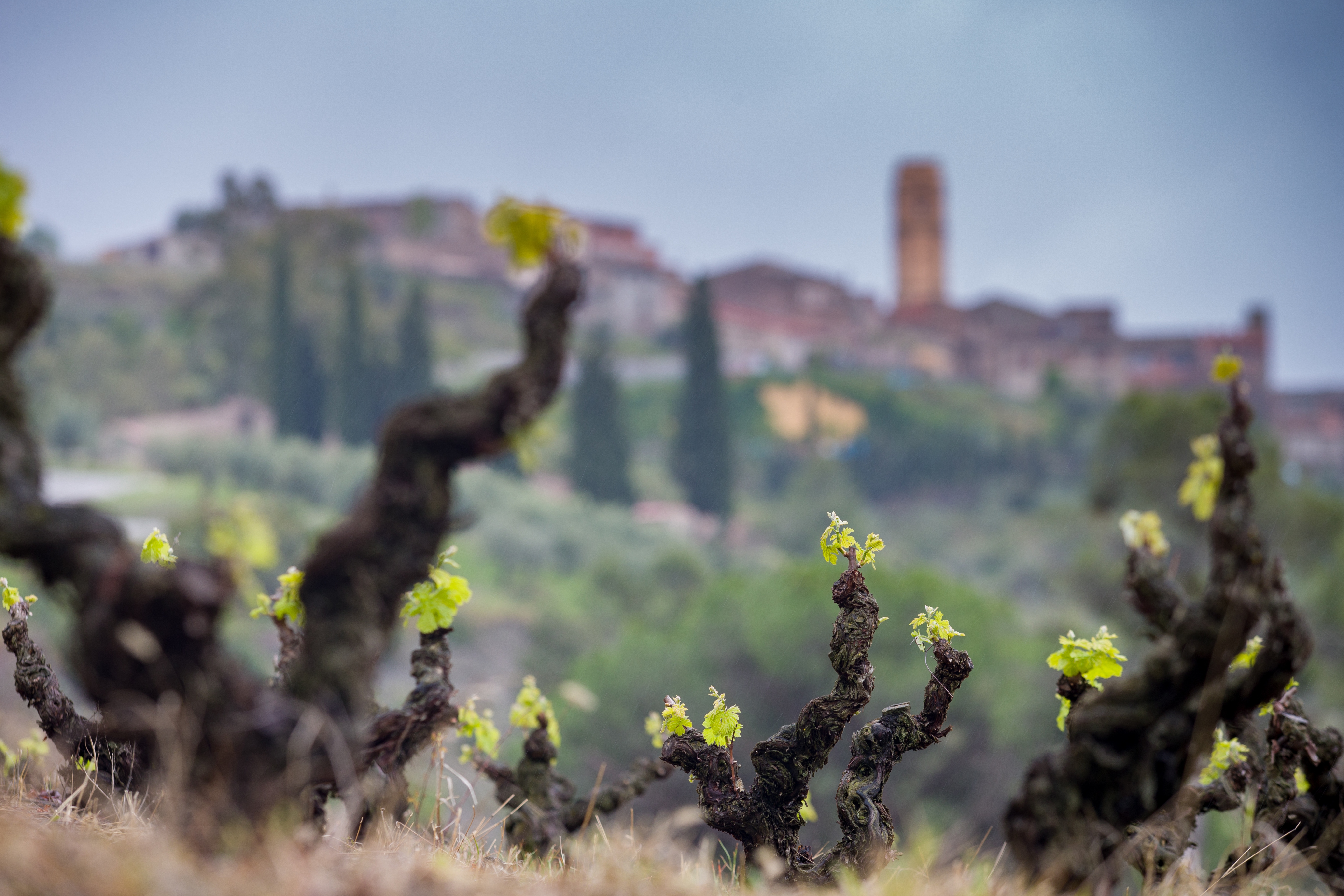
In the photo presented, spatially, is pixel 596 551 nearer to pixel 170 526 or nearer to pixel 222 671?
pixel 170 526

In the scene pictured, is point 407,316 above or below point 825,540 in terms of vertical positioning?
above

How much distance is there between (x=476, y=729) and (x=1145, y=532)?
1950 mm

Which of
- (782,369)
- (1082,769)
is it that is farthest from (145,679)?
(782,369)

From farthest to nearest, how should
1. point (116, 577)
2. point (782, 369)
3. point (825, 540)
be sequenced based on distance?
1. point (782, 369)
2. point (825, 540)
3. point (116, 577)

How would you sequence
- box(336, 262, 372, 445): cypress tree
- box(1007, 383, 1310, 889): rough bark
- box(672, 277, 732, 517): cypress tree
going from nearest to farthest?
box(1007, 383, 1310, 889): rough bark
box(336, 262, 372, 445): cypress tree
box(672, 277, 732, 517): cypress tree

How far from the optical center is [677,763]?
236 centimetres

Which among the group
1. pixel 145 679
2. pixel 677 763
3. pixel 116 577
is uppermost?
pixel 116 577

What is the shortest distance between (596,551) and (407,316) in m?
15.5

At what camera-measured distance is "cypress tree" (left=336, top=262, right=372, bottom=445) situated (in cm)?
3478

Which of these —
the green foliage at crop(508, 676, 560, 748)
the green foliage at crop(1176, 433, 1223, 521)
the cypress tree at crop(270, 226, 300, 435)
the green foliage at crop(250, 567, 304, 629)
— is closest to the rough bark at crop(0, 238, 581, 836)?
the green foliage at crop(250, 567, 304, 629)

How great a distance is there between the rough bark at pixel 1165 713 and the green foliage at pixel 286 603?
57.0 inches

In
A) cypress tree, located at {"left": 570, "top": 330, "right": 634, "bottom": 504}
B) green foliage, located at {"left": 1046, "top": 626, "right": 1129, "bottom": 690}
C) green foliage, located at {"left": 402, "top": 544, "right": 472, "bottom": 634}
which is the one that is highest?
green foliage, located at {"left": 402, "top": 544, "right": 472, "bottom": 634}

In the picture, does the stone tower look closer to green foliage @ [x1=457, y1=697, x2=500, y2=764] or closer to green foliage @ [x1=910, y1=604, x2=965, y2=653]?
green foliage @ [x1=457, y1=697, x2=500, y2=764]

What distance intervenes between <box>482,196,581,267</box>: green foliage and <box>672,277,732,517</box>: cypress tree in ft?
108
